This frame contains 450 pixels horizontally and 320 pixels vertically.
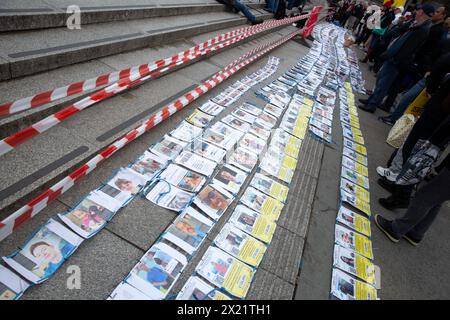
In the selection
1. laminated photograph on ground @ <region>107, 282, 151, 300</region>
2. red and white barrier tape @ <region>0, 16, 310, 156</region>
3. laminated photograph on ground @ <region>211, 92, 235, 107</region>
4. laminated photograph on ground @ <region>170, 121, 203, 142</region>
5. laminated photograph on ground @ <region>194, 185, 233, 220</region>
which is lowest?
laminated photograph on ground @ <region>107, 282, 151, 300</region>

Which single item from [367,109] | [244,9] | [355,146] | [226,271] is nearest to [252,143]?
[226,271]

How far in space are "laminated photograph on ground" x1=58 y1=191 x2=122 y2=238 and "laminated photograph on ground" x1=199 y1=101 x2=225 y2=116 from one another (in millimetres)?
2112

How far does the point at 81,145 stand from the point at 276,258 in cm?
205

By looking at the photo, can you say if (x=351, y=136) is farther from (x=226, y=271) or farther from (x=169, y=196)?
(x=226, y=271)

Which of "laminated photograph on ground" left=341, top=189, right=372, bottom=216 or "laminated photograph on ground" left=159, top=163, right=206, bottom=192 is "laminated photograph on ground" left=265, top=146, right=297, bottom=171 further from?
"laminated photograph on ground" left=159, top=163, right=206, bottom=192

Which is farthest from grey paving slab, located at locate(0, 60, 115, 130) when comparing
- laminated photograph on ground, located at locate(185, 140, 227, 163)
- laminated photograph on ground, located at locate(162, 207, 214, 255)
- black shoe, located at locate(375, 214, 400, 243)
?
black shoe, located at locate(375, 214, 400, 243)

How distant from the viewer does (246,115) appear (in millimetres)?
4617

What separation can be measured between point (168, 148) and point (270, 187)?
3.99 ft

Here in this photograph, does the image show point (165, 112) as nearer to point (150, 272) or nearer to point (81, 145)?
point (81, 145)

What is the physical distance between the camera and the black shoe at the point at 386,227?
3310 mm

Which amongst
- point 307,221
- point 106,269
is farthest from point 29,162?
point 307,221

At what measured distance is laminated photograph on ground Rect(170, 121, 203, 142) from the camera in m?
3.64

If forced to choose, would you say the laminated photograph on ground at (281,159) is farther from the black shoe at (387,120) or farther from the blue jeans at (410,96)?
the black shoe at (387,120)

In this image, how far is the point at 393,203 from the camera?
377cm
